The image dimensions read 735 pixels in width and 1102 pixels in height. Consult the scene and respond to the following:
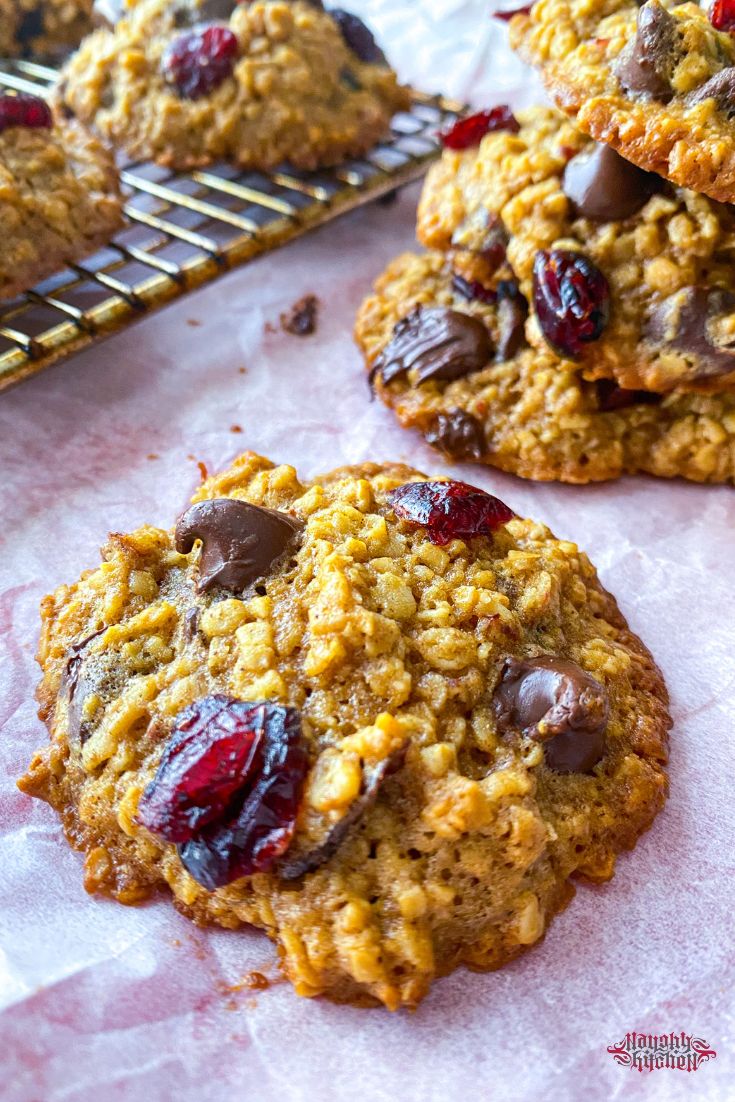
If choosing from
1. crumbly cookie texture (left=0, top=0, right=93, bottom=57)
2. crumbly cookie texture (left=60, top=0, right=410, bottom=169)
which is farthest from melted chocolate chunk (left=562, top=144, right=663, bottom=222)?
crumbly cookie texture (left=0, top=0, right=93, bottom=57)

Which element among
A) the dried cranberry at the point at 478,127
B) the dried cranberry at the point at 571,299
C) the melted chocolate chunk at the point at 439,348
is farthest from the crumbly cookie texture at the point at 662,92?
the melted chocolate chunk at the point at 439,348

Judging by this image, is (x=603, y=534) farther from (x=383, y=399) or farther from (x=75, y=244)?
(x=75, y=244)

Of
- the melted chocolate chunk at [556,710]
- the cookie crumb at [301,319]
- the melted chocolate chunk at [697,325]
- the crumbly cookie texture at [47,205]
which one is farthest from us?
the cookie crumb at [301,319]

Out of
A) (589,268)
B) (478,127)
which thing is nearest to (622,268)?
(589,268)

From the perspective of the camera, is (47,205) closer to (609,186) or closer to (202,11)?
(202,11)

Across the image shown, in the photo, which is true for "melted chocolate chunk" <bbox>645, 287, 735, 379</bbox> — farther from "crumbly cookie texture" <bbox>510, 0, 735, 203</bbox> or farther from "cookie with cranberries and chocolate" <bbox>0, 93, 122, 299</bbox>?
"cookie with cranberries and chocolate" <bbox>0, 93, 122, 299</bbox>

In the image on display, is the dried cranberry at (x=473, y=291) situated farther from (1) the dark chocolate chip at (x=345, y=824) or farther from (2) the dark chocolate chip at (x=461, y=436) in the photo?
(1) the dark chocolate chip at (x=345, y=824)

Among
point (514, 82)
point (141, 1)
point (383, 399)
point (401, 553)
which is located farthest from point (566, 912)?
point (514, 82)
